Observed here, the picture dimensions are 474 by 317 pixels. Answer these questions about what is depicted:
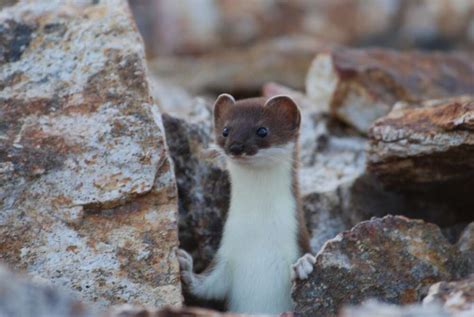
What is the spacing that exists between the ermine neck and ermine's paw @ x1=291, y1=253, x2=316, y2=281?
63 centimetres

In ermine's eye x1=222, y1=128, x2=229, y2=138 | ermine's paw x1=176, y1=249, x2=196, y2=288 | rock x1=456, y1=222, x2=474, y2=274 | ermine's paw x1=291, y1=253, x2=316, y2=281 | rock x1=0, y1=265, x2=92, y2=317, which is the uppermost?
rock x1=0, y1=265, x2=92, y2=317

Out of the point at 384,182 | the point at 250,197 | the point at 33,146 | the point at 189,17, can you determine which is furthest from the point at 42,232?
the point at 189,17

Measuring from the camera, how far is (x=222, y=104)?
5746 mm

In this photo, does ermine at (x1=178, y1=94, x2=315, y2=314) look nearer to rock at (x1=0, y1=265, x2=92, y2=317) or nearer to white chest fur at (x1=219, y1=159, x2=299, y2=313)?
white chest fur at (x1=219, y1=159, x2=299, y2=313)

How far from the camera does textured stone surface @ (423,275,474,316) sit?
3.72 meters

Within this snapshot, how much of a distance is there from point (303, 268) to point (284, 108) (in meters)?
1.17

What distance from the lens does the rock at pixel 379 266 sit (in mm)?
4734

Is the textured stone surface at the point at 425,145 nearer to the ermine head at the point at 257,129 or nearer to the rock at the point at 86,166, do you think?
the ermine head at the point at 257,129

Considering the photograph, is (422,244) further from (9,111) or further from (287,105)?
(9,111)

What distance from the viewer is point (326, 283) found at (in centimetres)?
480

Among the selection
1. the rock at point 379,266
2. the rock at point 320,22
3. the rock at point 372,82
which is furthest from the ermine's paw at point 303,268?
the rock at point 320,22

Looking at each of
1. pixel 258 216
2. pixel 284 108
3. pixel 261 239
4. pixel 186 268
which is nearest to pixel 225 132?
pixel 284 108

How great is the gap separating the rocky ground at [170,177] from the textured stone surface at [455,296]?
1cm

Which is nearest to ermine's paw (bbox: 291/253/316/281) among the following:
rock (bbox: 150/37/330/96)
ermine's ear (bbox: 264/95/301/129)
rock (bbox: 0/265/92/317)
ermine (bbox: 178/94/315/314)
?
ermine (bbox: 178/94/315/314)
